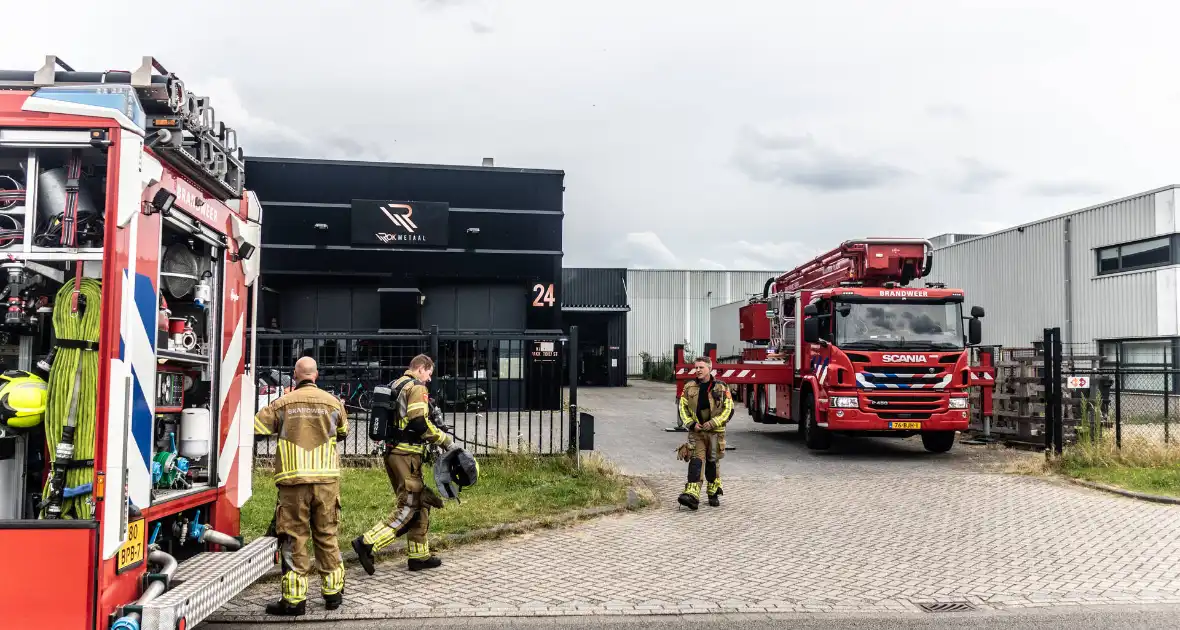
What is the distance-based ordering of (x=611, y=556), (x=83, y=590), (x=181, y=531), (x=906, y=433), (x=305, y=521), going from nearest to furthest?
1. (x=83, y=590)
2. (x=181, y=531)
3. (x=305, y=521)
4. (x=611, y=556)
5. (x=906, y=433)

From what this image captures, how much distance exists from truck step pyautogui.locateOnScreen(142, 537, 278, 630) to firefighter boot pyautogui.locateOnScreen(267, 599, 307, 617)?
10.7 inches

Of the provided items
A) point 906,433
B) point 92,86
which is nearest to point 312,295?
point 906,433

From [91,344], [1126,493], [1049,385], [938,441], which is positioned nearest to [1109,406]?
[938,441]

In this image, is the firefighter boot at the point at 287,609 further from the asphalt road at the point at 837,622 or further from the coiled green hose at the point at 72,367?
the coiled green hose at the point at 72,367

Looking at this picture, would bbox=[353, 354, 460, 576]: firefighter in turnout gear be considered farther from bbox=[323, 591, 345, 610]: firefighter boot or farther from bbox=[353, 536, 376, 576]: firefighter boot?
bbox=[323, 591, 345, 610]: firefighter boot

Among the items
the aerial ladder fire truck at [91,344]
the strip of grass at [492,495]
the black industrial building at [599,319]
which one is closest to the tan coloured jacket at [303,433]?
the aerial ladder fire truck at [91,344]

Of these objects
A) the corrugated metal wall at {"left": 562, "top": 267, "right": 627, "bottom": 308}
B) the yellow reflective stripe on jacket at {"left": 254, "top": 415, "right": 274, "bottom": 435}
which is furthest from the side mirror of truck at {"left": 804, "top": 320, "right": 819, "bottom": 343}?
the corrugated metal wall at {"left": 562, "top": 267, "right": 627, "bottom": 308}

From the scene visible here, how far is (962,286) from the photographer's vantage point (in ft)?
112

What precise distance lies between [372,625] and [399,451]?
1.57m

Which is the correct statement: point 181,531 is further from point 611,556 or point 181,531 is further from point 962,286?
point 962,286

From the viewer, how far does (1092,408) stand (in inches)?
535

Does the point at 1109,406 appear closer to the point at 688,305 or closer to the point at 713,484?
the point at 713,484

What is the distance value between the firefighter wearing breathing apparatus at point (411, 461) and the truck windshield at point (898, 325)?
8.43m

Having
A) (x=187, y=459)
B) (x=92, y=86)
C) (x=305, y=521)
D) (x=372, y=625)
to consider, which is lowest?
(x=372, y=625)
